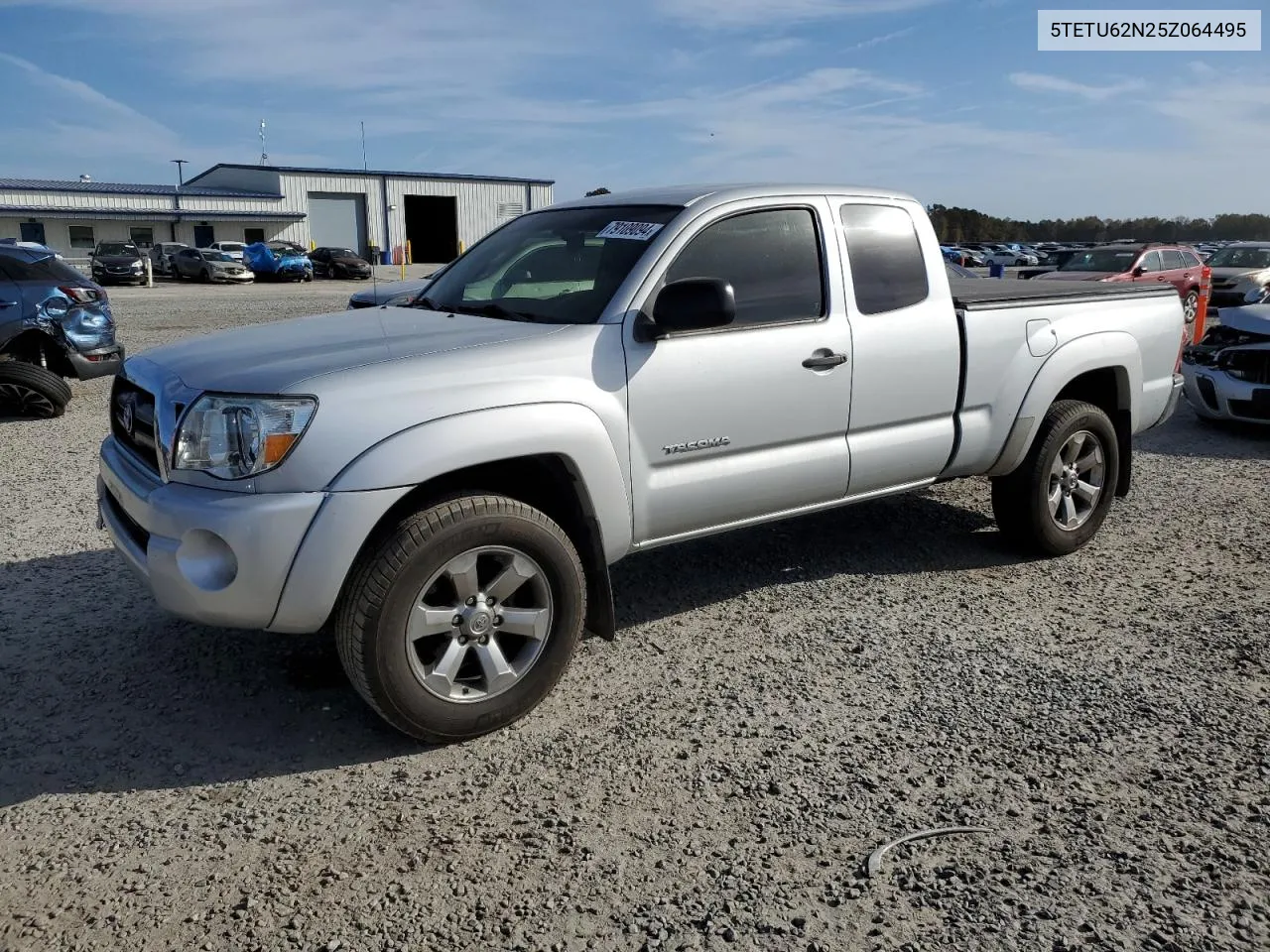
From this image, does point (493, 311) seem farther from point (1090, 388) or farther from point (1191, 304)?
point (1191, 304)

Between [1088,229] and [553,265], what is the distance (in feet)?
334

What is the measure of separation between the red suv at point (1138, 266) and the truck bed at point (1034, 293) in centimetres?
1244

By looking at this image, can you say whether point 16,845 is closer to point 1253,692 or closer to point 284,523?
point 284,523

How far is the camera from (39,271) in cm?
956

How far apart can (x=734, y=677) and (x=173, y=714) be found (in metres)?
2.03

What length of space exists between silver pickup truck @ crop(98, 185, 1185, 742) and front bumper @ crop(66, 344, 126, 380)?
6.22m

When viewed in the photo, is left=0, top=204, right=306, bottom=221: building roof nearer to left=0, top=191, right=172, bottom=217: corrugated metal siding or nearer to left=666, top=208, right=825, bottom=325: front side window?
left=0, top=191, right=172, bottom=217: corrugated metal siding

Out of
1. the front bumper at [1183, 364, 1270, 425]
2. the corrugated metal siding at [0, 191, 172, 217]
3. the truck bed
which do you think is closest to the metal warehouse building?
the corrugated metal siding at [0, 191, 172, 217]

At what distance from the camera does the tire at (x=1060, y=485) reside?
5.12 metres

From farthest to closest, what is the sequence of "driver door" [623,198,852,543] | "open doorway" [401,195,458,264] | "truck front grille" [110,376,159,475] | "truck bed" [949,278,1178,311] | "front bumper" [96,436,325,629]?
"open doorway" [401,195,458,264] → "truck bed" [949,278,1178,311] → "driver door" [623,198,852,543] → "truck front grille" [110,376,159,475] → "front bumper" [96,436,325,629]

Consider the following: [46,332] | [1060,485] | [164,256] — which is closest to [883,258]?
[1060,485]

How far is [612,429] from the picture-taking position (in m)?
3.65

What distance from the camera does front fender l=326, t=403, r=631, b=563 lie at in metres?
3.15

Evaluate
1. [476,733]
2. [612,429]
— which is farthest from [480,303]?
[476,733]
